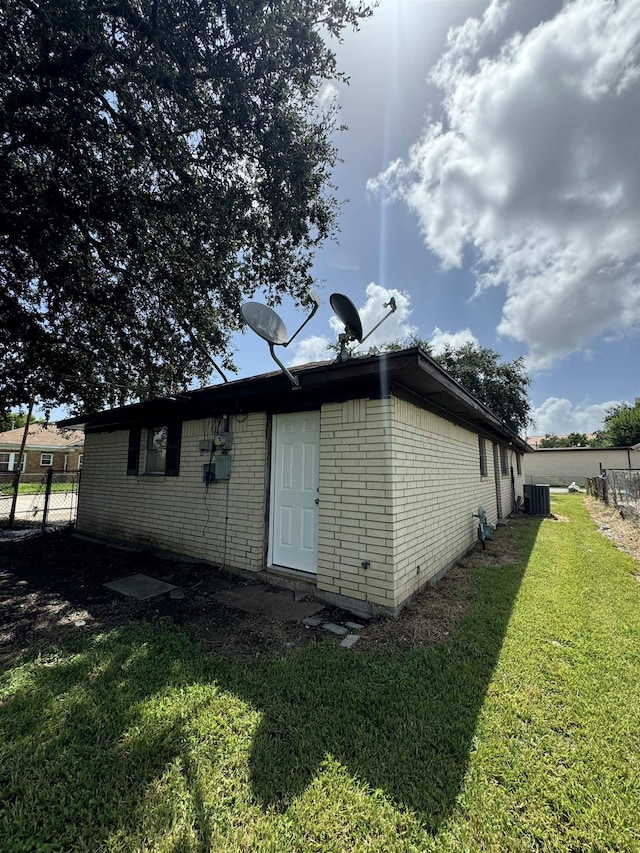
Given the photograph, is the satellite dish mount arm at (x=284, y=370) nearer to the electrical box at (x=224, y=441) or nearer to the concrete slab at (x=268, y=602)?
the electrical box at (x=224, y=441)

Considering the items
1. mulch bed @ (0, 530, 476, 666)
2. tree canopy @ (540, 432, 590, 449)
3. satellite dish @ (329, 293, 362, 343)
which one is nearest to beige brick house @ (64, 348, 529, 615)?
mulch bed @ (0, 530, 476, 666)

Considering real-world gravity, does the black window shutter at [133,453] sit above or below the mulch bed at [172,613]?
above

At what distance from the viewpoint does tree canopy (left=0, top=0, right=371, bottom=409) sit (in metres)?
4.13

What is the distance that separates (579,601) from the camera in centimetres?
446

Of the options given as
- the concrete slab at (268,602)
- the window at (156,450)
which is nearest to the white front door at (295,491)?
the concrete slab at (268,602)

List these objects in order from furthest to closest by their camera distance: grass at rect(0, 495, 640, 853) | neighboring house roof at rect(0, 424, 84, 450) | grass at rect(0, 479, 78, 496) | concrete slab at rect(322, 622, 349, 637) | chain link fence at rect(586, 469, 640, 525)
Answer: neighboring house roof at rect(0, 424, 84, 450) < grass at rect(0, 479, 78, 496) < chain link fence at rect(586, 469, 640, 525) < concrete slab at rect(322, 622, 349, 637) < grass at rect(0, 495, 640, 853)

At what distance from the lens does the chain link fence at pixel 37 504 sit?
9.91 meters

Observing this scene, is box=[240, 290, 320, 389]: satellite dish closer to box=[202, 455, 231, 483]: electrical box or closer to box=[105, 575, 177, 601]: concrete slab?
box=[202, 455, 231, 483]: electrical box

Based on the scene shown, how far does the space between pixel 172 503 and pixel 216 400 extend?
2343 mm

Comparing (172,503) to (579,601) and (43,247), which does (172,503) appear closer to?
(43,247)

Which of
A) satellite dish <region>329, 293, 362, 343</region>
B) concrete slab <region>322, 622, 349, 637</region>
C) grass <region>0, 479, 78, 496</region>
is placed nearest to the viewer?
concrete slab <region>322, 622, 349, 637</region>

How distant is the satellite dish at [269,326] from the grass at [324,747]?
2.93 m

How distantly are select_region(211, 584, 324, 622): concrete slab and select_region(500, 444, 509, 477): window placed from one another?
10.4 meters

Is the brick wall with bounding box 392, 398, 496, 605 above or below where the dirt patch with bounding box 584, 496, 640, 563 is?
above
